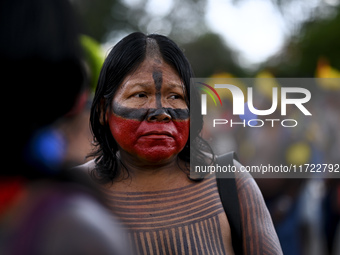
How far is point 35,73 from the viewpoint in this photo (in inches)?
41.2

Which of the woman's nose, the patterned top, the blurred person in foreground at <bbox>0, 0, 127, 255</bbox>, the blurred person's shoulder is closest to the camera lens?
the blurred person in foreground at <bbox>0, 0, 127, 255</bbox>

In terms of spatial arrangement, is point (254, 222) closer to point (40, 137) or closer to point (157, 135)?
point (157, 135)

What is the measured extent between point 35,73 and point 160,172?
3.75 ft

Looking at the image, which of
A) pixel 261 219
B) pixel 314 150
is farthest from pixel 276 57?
pixel 261 219

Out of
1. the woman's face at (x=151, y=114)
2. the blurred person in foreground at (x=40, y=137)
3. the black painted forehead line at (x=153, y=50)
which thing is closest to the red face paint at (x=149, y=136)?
the woman's face at (x=151, y=114)

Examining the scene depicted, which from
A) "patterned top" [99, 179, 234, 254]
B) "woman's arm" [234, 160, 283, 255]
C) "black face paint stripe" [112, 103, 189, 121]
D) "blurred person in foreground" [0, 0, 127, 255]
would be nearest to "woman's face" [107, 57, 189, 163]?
"black face paint stripe" [112, 103, 189, 121]

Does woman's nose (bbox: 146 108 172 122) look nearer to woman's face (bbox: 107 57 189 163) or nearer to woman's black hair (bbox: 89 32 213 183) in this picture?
woman's face (bbox: 107 57 189 163)

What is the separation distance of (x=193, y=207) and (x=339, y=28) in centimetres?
2151

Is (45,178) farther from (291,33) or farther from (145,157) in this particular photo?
(291,33)

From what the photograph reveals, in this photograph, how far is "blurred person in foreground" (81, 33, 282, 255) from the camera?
1.96 m

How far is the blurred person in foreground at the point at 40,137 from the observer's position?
1.00m

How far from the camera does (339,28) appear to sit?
70.6ft

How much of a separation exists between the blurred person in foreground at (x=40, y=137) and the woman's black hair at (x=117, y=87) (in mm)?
999

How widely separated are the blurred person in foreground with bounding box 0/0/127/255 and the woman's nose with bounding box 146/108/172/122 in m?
0.93
